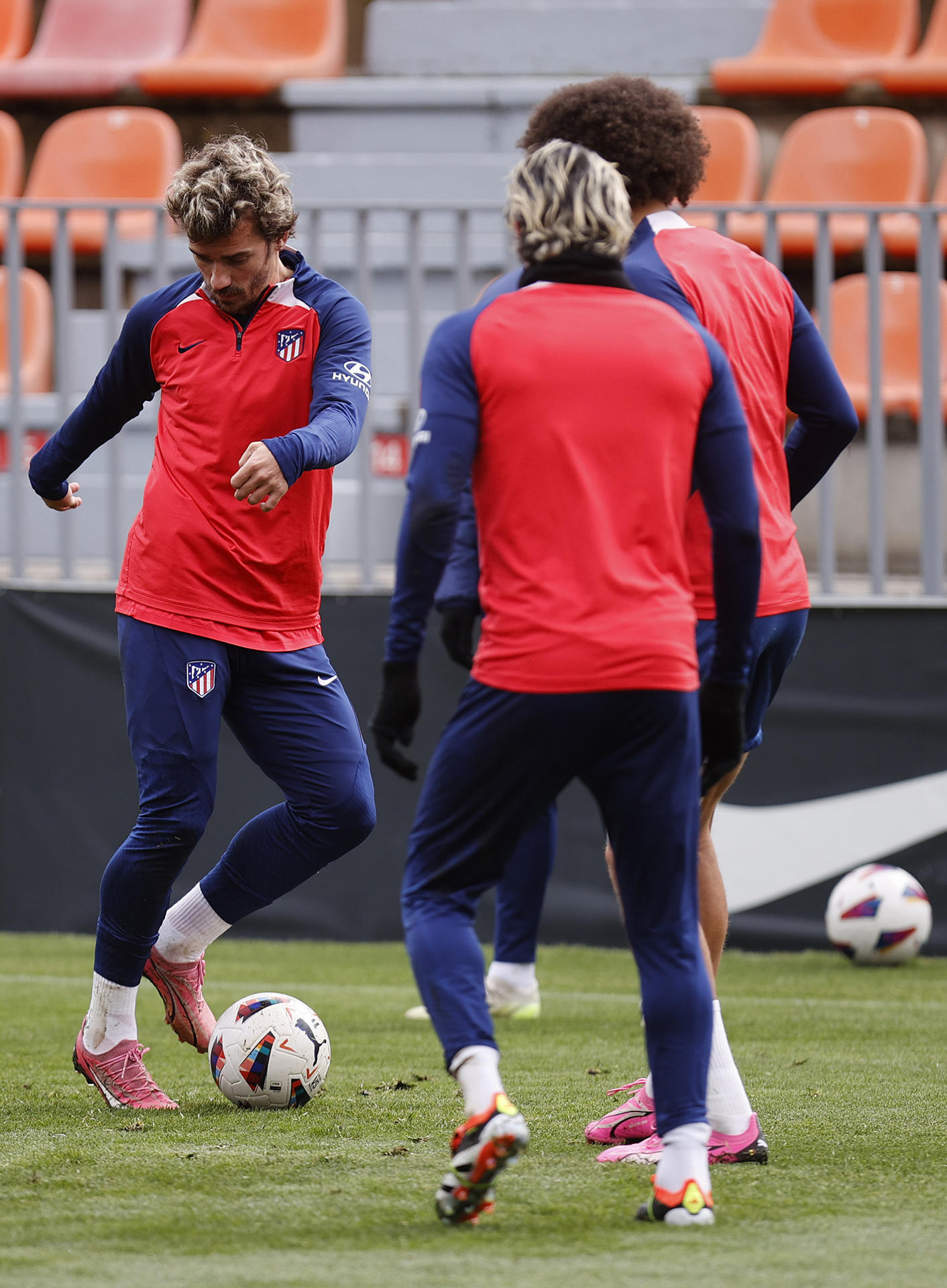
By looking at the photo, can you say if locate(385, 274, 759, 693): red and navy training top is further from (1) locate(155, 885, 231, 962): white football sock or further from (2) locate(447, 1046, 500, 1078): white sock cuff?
(1) locate(155, 885, 231, 962): white football sock

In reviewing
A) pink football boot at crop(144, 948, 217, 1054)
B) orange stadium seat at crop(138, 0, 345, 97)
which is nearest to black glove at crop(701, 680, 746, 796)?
pink football boot at crop(144, 948, 217, 1054)

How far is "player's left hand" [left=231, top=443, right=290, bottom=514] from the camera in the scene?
3352 mm

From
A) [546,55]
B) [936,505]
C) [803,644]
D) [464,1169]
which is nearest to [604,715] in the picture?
[464,1169]

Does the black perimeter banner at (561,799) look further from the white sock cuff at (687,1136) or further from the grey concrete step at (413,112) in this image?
the grey concrete step at (413,112)

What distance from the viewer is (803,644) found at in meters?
7.27

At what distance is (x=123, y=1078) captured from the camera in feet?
12.8

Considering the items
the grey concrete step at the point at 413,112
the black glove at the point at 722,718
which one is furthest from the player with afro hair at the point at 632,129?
the grey concrete step at the point at 413,112

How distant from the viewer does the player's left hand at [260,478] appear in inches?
132

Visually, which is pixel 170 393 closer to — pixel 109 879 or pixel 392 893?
pixel 109 879

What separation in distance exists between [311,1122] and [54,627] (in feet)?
14.0

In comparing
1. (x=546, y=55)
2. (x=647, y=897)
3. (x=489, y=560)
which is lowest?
(x=647, y=897)

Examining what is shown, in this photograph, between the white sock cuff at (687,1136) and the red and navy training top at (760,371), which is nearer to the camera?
the white sock cuff at (687,1136)

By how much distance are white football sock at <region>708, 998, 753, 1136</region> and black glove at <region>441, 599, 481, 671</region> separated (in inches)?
31.2

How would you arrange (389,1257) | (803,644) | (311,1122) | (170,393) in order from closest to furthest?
(389,1257), (311,1122), (170,393), (803,644)
